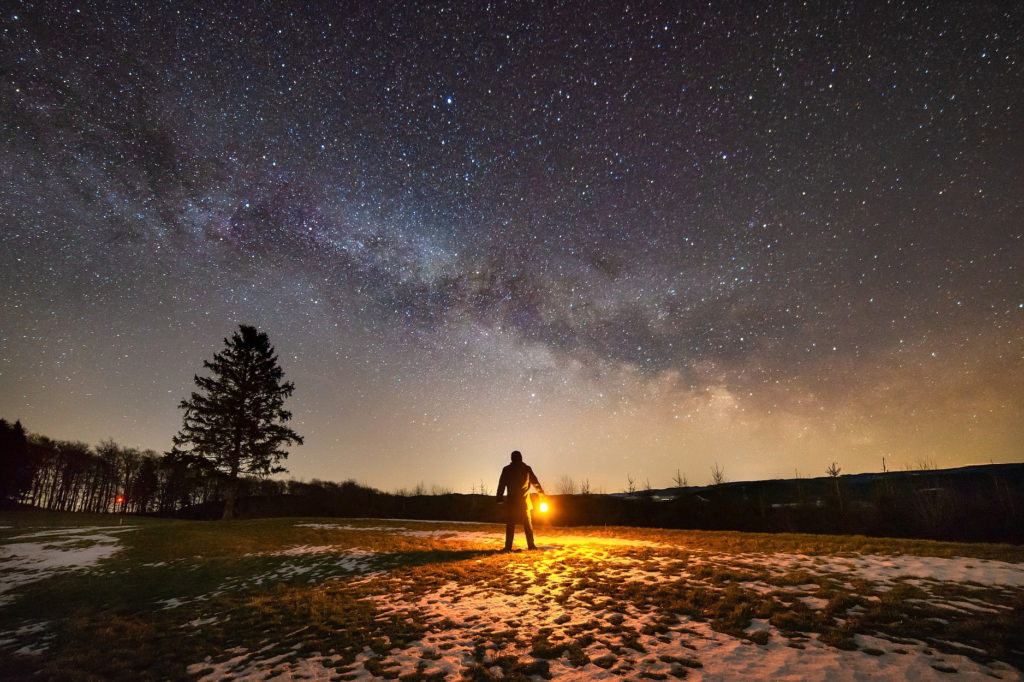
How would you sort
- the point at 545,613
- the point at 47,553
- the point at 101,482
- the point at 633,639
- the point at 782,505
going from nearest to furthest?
the point at 633,639 → the point at 545,613 → the point at 47,553 → the point at 782,505 → the point at 101,482

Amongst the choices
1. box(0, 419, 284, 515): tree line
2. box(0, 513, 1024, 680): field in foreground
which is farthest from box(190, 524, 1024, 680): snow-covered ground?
box(0, 419, 284, 515): tree line

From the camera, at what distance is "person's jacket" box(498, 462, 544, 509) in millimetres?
13180

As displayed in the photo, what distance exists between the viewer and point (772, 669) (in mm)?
5230

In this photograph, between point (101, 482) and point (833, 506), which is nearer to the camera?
point (833, 506)

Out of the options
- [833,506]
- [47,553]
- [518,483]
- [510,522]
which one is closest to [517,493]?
[518,483]

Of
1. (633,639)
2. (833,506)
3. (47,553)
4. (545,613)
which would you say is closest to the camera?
(633,639)

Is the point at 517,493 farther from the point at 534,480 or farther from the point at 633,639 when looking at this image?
the point at 633,639

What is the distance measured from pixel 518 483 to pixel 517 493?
0.29 meters

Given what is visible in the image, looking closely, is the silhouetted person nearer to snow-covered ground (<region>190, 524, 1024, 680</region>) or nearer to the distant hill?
snow-covered ground (<region>190, 524, 1024, 680</region>)

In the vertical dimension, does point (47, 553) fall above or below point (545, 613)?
below

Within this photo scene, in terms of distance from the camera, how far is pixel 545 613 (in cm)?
755

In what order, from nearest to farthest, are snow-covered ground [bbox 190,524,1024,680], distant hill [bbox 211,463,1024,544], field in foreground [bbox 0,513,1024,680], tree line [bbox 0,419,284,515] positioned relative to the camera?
snow-covered ground [bbox 190,524,1024,680]
field in foreground [bbox 0,513,1024,680]
distant hill [bbox 211,463,1024,544]
tree line [bbox 0,419,284,515]

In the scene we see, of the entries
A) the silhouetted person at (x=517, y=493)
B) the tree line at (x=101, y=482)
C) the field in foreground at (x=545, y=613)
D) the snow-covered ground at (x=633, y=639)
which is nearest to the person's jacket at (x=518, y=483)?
the silhouetted person at (x=517, y=493)

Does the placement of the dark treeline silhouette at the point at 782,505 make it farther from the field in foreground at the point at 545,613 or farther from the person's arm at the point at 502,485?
the person's arm at the point at 502,485
